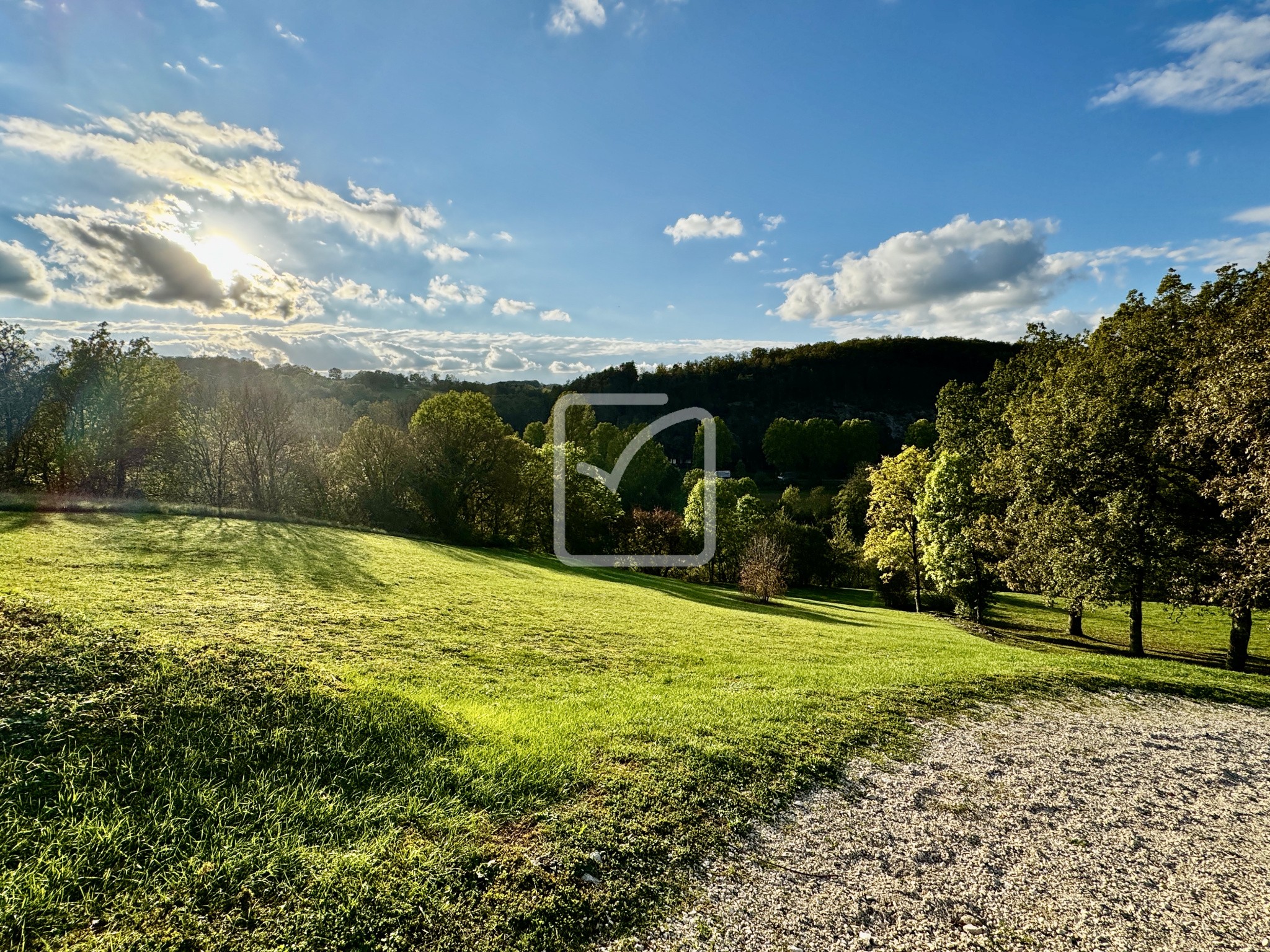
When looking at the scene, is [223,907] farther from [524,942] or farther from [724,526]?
[724,526]

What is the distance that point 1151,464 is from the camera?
20.0 meters

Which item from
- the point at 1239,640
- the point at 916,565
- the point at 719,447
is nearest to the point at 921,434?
the point at 719,447

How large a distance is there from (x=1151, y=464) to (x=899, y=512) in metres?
17.4

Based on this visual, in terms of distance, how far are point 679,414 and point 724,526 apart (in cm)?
6675

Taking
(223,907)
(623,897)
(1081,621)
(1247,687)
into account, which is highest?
(223,907)

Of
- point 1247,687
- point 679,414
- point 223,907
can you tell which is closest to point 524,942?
point 223,907

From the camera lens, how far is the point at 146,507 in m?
27.4

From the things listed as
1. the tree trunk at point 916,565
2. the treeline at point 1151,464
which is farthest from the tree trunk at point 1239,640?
the tree trunk at point 916,565

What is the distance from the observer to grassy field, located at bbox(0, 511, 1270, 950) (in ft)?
13.8

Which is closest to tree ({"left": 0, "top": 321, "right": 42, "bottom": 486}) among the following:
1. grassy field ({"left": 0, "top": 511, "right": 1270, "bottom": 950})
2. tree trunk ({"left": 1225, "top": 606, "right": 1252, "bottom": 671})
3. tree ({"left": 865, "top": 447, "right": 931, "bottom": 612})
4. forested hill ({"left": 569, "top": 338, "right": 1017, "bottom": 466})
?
grassy field ({"left": 0, "top": 511, "right": 1270, "bottom": 950})

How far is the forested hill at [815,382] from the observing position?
132125 mm

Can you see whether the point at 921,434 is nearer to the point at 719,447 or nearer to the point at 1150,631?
the point at 719,447

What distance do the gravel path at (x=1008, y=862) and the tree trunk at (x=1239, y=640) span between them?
16.7 meters

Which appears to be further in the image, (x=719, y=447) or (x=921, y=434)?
(x=719, y=447)
